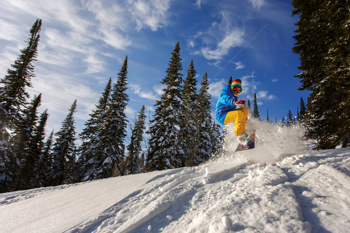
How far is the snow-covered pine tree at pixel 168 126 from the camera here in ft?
52.8

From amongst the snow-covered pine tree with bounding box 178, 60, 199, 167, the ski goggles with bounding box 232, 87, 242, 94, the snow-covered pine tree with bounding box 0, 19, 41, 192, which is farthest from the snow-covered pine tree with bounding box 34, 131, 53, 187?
the ski goggles with bounding box 232, 87, 242, 94

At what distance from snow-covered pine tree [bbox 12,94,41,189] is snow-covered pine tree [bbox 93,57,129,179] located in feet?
28.1

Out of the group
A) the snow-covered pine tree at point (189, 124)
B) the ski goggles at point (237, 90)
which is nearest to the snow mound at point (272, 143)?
the ski goggles at point (237, 90)

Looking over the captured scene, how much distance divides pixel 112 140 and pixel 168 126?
709 cm

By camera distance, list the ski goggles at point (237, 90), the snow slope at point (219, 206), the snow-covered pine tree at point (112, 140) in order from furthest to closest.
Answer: the snow-covered pine tree at point (112, 140) < the ski goggles at point (237, 90) < the snow slope at point (219, 206)

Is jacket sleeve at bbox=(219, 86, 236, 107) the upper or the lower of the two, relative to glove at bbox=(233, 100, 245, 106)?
upper

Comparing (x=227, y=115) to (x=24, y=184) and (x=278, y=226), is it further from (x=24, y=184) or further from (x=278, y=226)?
(x=24, y=184)

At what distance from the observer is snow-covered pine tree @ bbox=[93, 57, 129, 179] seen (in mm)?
18547

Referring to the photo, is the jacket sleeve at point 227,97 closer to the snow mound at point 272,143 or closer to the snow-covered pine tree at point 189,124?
the snow mound at point 272,143

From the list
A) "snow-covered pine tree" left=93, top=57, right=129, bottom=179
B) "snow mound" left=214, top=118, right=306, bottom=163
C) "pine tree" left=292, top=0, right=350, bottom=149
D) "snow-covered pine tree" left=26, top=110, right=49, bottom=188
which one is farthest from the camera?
"snow-covered pine tree" left=26, top=110, right=49, bottom=188

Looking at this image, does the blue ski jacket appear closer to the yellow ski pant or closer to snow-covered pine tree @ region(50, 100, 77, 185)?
the yellow ski pant

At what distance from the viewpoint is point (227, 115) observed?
6.30m

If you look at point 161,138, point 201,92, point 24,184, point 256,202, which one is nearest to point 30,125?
point 24,184

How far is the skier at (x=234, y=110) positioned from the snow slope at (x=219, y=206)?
1623 mm
